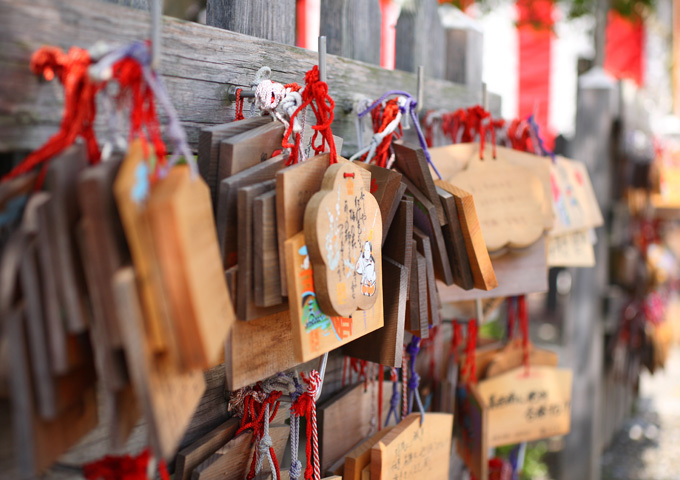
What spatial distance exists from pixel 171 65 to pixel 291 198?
0.25 m

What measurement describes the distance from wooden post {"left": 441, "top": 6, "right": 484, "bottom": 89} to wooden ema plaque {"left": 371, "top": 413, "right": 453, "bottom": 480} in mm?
839

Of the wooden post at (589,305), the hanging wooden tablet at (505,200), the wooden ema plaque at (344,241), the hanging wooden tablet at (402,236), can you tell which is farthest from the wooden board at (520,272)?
the wooden post at (589,305)

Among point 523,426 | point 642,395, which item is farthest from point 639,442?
point 523,426

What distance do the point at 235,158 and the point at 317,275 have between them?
16 cm

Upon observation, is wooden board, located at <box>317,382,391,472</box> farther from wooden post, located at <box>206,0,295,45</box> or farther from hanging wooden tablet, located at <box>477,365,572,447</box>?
wooden post, located at <box>206,0,295,45</box>

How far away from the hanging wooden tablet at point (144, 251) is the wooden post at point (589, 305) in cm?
207

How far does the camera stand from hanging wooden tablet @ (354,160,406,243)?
0.82 m

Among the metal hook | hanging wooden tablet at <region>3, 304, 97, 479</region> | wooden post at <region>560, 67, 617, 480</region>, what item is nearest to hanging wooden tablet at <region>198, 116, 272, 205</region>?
the metal hook

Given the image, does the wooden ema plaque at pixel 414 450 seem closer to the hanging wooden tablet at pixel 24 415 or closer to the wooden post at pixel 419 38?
the hanging wooden tablet at pixel 24 415

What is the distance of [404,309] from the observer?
86 centimetres

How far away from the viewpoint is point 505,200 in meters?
1.10

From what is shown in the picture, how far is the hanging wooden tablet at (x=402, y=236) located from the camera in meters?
0.84

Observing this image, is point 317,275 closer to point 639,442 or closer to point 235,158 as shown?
point 235,158

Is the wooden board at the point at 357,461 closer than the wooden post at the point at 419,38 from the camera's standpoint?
Yes
